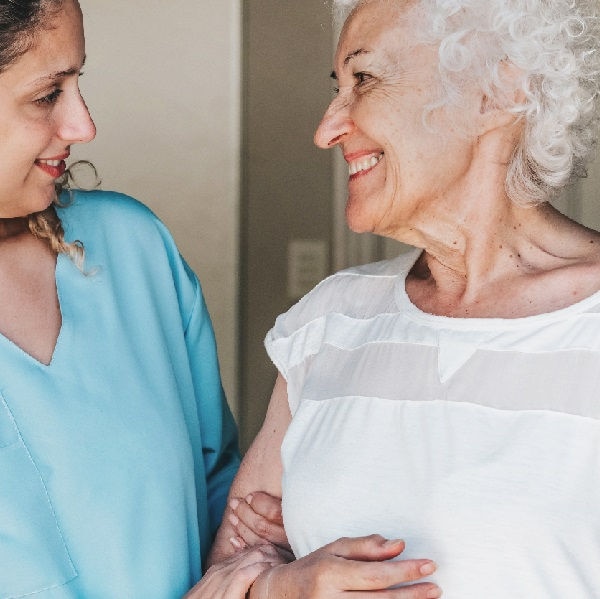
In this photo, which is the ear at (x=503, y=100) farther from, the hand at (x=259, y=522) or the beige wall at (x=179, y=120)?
the beige wall at (x=179, y=120)

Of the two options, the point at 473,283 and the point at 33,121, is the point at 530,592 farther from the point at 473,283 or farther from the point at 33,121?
the point at 33,121

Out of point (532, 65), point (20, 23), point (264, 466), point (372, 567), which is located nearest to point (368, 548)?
point (372, 567)

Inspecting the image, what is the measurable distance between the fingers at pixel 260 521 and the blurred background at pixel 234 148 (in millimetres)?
1444

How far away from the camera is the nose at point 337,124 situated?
1.81 m

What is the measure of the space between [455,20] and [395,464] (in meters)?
0.70

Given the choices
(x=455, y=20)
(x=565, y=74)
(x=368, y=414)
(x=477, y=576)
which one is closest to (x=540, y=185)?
(x=565, y=74)

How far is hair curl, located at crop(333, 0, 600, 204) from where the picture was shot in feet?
5.35

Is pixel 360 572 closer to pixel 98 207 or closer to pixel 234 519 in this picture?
pixel 234 519

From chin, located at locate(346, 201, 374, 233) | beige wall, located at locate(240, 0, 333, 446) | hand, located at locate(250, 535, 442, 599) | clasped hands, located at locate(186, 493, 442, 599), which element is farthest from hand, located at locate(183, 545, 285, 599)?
beige wall, located at locate(240, 0, 333, 446)

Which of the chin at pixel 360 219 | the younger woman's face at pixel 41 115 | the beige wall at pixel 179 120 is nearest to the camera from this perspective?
the younger woman's face at pixel 41 115

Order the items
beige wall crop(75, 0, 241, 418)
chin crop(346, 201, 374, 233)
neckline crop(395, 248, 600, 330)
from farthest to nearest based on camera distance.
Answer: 1. beige wall crop(75, 0, 241, 418)
2. chin crop(346, 201, 374, 233)
3. neckline crop(395, 248, 600, 330)

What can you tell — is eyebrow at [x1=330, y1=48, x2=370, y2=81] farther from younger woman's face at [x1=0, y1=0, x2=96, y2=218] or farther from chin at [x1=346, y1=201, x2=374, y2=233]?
younger woman's face at [x1=0, y1=0, x2=96, y2=218]

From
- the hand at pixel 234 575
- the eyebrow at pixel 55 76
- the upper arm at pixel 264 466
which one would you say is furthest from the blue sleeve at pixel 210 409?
the eyebrow at pixel 55 76

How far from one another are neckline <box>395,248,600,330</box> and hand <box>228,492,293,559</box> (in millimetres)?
406
